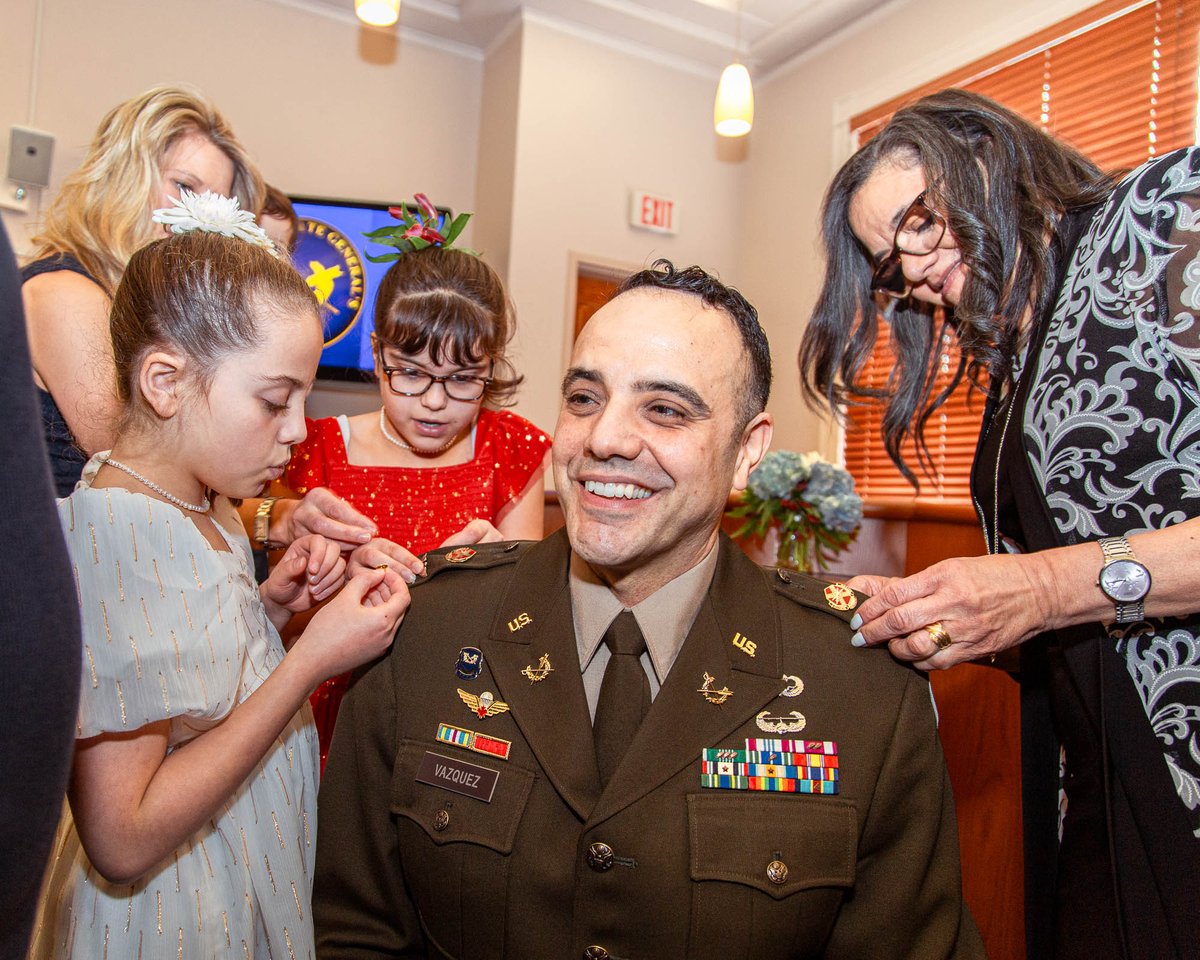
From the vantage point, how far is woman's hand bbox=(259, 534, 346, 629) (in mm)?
1676

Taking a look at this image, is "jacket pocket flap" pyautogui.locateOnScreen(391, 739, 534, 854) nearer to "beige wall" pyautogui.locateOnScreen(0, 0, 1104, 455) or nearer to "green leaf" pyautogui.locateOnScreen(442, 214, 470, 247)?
"green leaf" pyautogui.locateOnScreen(442, 214, 470, 247)

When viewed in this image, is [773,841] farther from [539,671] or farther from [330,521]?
[330,521]

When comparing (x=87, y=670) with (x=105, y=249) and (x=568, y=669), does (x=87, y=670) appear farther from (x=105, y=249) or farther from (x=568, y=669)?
(x=105, y=249)

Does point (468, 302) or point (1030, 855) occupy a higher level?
point (468, 302)

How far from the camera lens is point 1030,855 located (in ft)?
5.53

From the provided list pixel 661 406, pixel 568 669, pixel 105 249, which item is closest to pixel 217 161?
pixel 105 249

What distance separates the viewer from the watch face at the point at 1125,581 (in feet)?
4.44

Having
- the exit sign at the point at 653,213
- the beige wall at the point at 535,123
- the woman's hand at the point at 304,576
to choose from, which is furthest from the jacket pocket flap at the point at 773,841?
the exit sign at the point at 653,213

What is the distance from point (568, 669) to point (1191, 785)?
91cm

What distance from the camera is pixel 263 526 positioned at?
2010 mm

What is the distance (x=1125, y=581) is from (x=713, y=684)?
61 cm

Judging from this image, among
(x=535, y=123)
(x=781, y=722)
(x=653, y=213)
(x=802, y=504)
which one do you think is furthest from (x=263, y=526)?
(x=653, y=213)

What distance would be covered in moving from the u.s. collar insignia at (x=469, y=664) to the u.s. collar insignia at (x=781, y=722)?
442 millimetres

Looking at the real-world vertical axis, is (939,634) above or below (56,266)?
below
